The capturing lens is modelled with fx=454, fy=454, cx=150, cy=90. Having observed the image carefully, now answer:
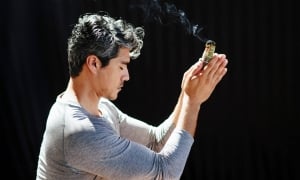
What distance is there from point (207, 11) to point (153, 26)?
425 millimetres

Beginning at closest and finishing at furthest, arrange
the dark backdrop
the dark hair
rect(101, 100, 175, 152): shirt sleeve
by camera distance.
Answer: the dark hair → rect(101, 100, 175, 152): shirt sleeve → the dark backdrop

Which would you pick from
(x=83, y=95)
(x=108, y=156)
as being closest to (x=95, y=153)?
(x=108, y=156)

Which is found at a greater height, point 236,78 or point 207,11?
point 207,11

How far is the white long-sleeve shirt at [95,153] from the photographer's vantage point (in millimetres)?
1585

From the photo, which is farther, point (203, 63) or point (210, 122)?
point (210, 122)

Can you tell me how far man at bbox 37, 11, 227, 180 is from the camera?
159 cm

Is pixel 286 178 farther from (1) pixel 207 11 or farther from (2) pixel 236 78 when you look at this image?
(1) pixel 207 11

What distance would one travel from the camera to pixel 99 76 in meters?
1.75

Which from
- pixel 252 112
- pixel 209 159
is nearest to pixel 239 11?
pixel 252 112

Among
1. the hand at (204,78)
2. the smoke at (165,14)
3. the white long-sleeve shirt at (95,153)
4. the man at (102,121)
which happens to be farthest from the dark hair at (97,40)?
the smoke at (165,14)

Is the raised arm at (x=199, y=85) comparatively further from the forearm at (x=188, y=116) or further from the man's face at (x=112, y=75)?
the man's face at (x=112, y=75)

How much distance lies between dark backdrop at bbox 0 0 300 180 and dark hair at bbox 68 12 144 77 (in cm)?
174

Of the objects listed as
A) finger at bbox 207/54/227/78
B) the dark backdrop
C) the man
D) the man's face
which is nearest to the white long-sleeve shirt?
the man

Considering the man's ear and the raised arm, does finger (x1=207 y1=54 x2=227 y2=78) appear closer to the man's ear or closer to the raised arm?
the raised arm
